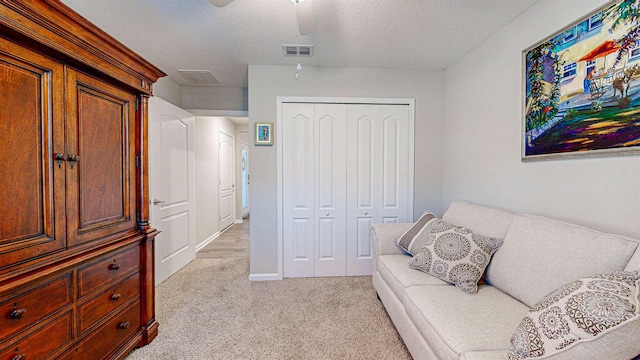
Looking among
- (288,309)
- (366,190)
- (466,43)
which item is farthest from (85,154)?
(466,43)

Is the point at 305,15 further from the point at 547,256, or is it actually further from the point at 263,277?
the point at 263,277

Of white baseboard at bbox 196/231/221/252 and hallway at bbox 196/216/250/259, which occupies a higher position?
white baseboard at bbox 196/231/221/252

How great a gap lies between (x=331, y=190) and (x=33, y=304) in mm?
2299

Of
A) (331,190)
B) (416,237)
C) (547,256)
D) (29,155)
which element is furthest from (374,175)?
(29,155)

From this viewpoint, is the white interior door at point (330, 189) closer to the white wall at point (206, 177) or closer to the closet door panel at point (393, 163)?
the closet door panel at point (393, 163)

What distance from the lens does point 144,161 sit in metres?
1.74

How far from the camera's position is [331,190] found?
2885 millimetres

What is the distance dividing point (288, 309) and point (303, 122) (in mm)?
1890

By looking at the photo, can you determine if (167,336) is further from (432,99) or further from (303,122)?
(432,99)

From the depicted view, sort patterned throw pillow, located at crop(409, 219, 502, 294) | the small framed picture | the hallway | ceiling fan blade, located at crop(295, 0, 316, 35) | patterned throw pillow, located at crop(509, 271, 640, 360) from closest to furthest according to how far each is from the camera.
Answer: patterned throw pillow, located at crop(509, 271, 640, 360) → ceiling fan blade, located at crop(295, 0, 316, 35) → patterned throw pillow, located at crop(409, 219, 502, 294) → the small framed picture → the hallway

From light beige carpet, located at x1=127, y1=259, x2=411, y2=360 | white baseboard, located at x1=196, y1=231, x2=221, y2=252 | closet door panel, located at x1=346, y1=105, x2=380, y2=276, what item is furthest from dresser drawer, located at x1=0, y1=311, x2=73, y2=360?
white baseboard, located at x1=196, y1=231, x2=221, y2=252

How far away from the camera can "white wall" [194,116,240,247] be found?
401 centimetres

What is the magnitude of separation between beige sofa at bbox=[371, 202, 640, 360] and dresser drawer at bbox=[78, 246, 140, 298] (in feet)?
5.84

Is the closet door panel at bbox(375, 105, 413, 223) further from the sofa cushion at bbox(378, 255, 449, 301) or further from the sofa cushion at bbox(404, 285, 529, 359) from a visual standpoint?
the sofa cushion at bbox(404, 285, 529, 359)
